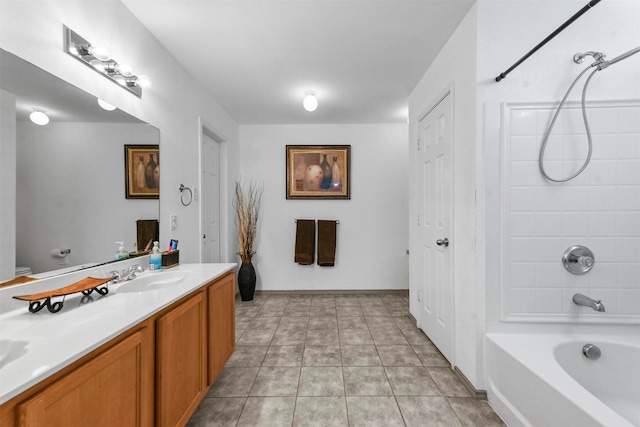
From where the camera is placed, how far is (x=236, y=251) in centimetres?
363

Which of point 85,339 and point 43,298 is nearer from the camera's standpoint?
point 85,339

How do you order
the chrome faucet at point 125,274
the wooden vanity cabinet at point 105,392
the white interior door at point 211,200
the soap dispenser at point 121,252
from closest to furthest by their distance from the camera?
1. the wooden vanity cabinet at point 105,392
2. the chrome faucet at point 125,274
3. the soap dispenser at point 121,252
4. the white interior door at point 211,200

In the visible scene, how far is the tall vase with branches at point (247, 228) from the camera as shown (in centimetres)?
340

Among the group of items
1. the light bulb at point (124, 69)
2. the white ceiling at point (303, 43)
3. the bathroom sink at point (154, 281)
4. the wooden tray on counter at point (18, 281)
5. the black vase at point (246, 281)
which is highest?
the white ceiling at point (303, 43)

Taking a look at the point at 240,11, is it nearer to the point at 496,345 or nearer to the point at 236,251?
the point at 496,345

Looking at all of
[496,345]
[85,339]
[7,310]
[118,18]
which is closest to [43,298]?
[7,310]

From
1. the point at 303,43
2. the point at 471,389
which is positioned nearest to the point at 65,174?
the point at 303,43

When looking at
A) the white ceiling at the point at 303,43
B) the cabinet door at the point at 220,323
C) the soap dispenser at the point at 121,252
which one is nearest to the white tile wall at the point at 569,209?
the white ceiling at the point at 303,43

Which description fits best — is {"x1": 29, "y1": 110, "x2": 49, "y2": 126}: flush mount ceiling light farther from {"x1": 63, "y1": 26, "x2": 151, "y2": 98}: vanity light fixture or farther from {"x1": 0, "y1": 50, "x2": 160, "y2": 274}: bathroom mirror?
{"x1": 63, "y1": 26, "x2": 151, "y2": 98}: vanity light fixture

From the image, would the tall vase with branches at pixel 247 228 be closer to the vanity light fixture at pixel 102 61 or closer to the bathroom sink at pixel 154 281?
the bathroom sink at pixel 154 281

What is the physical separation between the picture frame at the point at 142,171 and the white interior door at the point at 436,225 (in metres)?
Answer: 2.05

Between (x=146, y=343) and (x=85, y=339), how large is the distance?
25cm

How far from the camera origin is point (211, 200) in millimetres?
3070

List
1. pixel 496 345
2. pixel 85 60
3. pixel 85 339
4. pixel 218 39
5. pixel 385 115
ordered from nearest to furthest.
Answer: pixel 85 339 < pixel 85 60 < pixel 496 345 < pixel 218 39 < pixel 385 115
